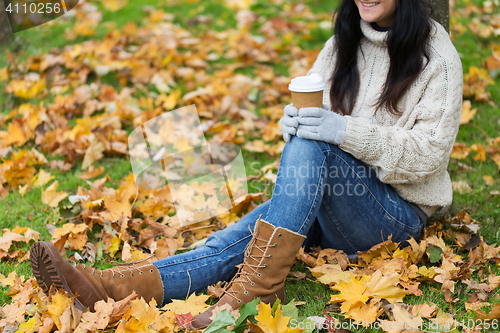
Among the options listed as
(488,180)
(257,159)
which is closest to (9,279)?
(257,159)

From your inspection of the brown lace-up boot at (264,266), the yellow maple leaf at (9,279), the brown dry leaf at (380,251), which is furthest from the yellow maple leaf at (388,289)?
the yellow maple leaf at (9,279)

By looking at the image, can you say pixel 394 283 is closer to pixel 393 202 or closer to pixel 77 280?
pixel 393 202

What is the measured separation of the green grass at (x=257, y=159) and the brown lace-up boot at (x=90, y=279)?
420 mm

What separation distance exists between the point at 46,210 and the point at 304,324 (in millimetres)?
1627

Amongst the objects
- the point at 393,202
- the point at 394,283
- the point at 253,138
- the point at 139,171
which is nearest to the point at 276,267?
the point at 394,283

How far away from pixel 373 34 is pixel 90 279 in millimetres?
1551

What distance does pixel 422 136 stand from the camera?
69.3 inches

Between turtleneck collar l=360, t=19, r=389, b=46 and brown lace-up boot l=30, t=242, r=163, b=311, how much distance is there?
4.46 ft

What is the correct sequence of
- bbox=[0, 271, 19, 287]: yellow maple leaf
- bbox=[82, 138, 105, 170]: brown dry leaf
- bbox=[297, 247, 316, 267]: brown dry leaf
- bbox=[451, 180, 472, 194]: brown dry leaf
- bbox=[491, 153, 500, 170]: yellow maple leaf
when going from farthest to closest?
bbox=[82, 138, 105, 170]: brown dry leaf → bbox=[491, 153, 500, 170]: yellow maple leaf → bbox=[451, 180, 472, 194]: brown dry leaf → bbox=[297, 247, 316, 267]: brown dry leaf → bbox=[0, 271, 19, 287]: yellow maple leaf

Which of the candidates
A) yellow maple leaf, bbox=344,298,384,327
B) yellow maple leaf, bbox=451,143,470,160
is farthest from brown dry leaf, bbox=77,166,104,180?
yellow maple leaf, bbox=451,143,470,160

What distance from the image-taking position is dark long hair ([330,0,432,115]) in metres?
1.83

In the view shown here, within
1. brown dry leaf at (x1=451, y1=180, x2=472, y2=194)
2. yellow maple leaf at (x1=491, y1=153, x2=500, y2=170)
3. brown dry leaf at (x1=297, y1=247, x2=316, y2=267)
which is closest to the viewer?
brown dry leaf at (x1=297, y1=247, x2=316, y2=267)

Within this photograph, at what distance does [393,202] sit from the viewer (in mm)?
1882

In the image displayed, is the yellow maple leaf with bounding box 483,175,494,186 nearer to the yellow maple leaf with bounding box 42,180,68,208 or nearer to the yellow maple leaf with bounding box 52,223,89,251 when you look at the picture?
the yellow maple leaf with bounding box 52,223,89,251
